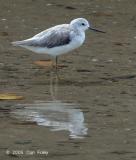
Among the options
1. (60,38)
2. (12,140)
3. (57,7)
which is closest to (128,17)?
(57,7)

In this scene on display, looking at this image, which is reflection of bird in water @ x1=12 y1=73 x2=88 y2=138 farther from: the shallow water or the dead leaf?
the dead leaf

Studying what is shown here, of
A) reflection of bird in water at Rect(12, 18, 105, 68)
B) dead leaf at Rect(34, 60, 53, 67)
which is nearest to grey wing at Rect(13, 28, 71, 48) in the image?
reflection of bird in water at Rect(12, 18, 105, 68)

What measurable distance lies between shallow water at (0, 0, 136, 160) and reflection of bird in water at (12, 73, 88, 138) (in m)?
0.01

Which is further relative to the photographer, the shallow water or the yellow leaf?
the yellow leaf

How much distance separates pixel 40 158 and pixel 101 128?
4.14ft

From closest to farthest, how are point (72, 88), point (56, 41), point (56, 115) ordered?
1. point (56, 115)
2. point (72, 88)
3. point (56, 41)

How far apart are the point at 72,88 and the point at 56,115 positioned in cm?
140

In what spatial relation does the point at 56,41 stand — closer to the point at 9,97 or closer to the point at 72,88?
the point at 72,88

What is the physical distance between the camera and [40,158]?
7352mm

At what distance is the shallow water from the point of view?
784 centimetres

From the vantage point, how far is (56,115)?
29.4ft

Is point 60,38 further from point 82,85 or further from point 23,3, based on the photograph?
point 23,3

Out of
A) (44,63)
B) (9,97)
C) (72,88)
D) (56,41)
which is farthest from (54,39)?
(9,97)

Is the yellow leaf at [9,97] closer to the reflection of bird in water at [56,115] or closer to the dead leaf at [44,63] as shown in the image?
the reflection of bird in water at [56,115]
